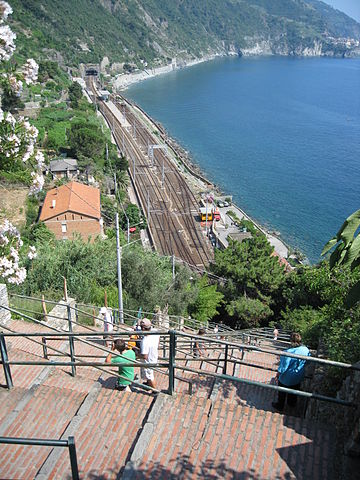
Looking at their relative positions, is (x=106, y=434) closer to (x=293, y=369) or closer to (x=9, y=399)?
(x=9, y=399)

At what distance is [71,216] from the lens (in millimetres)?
35906

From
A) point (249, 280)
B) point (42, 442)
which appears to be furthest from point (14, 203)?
point (42, 442)

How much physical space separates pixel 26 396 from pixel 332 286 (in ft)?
28.9

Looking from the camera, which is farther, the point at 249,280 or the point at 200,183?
the point at 200,183

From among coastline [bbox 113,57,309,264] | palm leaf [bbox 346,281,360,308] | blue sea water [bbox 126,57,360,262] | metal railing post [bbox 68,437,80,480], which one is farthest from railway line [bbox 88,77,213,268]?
metal railing post [bbox 68,437,80,480]

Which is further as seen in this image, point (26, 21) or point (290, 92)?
point (290, 92)

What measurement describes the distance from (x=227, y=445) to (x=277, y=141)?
82.6 meters

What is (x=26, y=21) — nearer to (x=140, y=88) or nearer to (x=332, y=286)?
(x=140, y=88)

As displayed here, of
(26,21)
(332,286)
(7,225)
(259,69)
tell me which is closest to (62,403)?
(7,225)

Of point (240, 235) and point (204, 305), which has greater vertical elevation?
point (204, 305)

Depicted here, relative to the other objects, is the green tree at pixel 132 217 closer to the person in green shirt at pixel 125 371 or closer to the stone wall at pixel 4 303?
the stone wall at pixel 4 303

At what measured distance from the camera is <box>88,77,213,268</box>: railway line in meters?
44.2

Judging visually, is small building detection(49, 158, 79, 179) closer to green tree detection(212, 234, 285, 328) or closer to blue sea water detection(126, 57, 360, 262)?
blue sea water detection(126, 57, 360, 262)

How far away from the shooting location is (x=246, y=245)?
26422 millimetres
